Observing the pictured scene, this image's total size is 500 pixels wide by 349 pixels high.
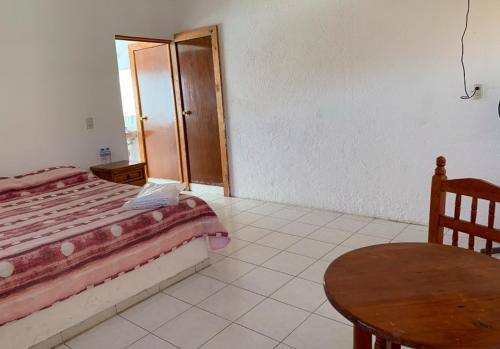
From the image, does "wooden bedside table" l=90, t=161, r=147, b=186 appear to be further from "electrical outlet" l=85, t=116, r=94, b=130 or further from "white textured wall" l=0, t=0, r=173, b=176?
"electrical outlet" l=85, t=116, r=94, b=130

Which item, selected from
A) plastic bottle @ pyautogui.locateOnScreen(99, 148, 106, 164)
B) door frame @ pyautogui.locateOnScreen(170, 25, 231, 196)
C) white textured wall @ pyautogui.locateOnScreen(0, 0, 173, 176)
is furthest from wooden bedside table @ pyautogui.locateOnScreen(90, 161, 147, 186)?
door frame @ pyautogui.locateOnScreen(170, 25, 231, 196)

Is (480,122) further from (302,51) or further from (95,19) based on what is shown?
(95,19)

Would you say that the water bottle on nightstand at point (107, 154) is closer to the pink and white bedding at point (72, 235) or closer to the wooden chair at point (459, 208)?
the pink and white bedding at point (72, 235)

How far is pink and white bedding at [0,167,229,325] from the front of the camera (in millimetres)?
1875

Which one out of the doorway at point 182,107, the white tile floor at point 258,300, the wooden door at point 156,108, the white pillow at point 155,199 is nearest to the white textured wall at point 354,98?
the doorway at point 182,107

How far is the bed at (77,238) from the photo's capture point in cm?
188

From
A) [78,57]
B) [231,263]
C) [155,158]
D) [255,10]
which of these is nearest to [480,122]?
[231,263]

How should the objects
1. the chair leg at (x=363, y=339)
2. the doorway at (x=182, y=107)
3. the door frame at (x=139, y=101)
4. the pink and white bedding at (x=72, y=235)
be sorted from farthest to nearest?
the door frame at (x=139, y=101) < the doorway at (x=182, y=107) < the pink and white bedding at (x=72, y=235) < the chair leg at (x=363, y=339)

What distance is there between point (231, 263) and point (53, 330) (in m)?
1.27

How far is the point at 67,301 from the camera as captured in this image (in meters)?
2.06

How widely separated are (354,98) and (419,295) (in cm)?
281

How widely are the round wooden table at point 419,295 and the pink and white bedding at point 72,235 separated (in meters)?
1.46

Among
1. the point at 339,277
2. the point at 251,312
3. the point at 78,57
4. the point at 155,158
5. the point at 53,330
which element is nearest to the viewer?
the point at 339,277

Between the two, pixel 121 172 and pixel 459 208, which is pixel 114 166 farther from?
pixel 459 208
